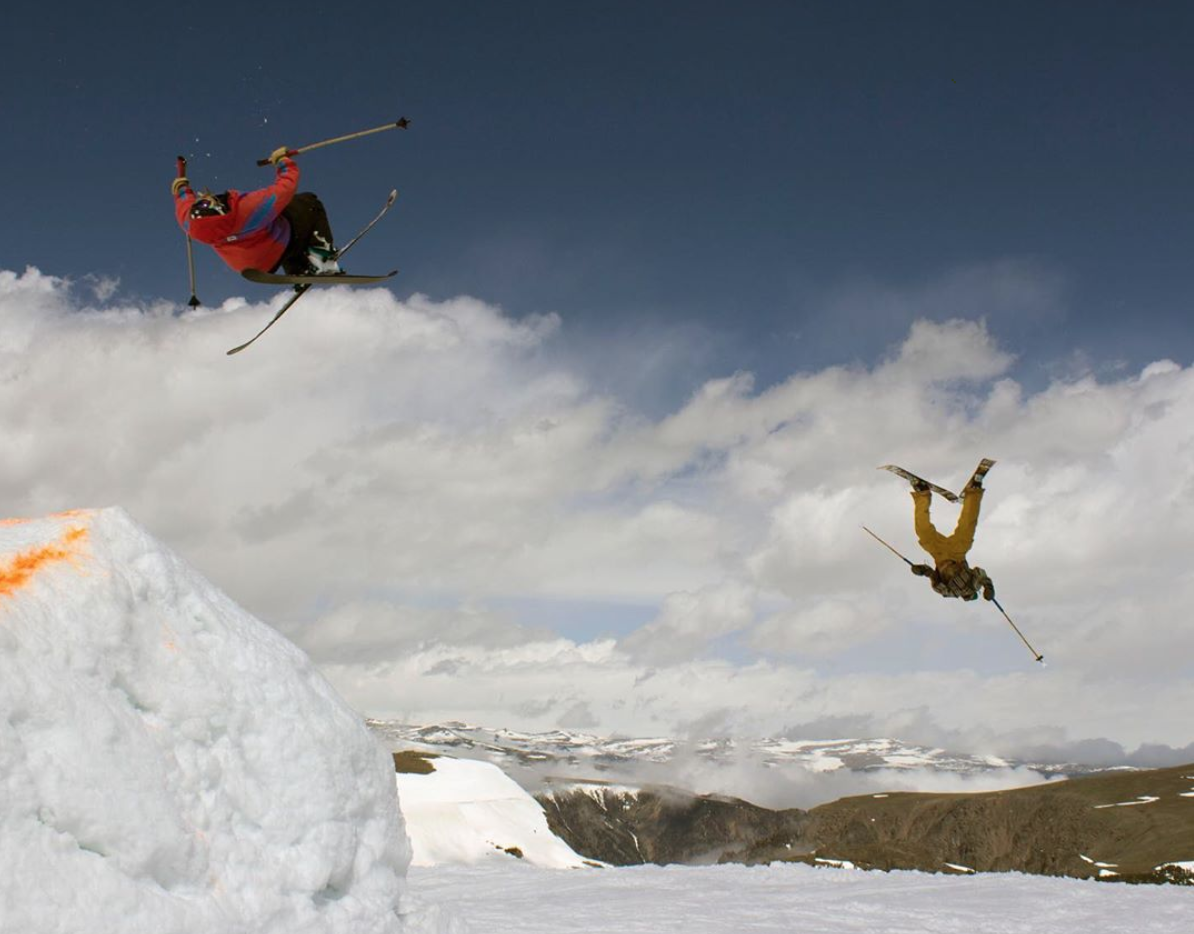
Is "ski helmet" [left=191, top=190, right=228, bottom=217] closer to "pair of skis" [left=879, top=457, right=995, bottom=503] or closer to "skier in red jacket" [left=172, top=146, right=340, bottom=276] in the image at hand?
"skier in red jacket" [left=172, top=146, right=340, bottom=276]

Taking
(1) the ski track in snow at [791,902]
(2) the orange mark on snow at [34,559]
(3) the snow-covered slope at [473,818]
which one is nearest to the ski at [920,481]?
(1) the ski track in snow at [791,902]

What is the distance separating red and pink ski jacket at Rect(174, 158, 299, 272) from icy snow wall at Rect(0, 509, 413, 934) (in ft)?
19.2

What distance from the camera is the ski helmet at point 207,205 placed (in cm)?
1264

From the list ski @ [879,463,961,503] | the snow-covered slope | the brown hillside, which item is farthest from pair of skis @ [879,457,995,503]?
the snow-covered slope

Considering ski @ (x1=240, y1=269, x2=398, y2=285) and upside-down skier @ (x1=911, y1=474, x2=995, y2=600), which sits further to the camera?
upside-down skier @ (x1=911, y1=474, x2=995, y2=600)

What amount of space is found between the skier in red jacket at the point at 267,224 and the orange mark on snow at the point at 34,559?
6252mm

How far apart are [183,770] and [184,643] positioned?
3.73ft

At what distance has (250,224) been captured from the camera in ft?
43.2

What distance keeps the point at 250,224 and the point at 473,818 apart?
126 meters

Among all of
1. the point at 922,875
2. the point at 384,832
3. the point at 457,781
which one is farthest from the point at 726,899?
the point at 457,781

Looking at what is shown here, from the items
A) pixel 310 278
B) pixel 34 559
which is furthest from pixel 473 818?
pixel 34 559

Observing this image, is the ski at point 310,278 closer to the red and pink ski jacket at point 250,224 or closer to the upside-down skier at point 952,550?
the red and pink ski jacket at point 250,224

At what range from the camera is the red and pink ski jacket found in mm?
12773

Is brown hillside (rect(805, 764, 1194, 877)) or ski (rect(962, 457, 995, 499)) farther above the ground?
ski (rect(962, 457, 995, 499))
